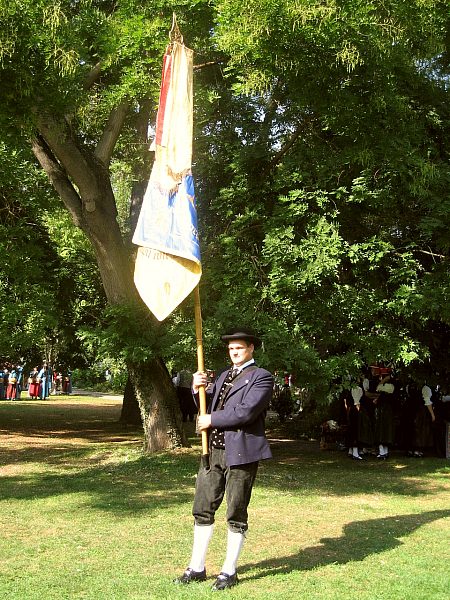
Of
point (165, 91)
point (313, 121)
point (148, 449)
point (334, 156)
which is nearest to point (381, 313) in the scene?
point (334, 156)

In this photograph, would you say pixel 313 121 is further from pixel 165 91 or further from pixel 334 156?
pixel 165 91

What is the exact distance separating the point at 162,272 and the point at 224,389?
1.30 meters

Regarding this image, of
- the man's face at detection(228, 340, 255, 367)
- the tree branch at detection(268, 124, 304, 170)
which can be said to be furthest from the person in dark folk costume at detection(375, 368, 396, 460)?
the man's face at detection(228, 340, 255, 367)

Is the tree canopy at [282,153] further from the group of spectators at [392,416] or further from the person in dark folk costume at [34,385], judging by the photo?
the person in dark folk costume at [34,385]

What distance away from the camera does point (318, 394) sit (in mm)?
13695

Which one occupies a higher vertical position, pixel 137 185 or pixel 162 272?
pixel 137 185

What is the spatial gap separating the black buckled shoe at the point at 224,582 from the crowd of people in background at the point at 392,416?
9.62m

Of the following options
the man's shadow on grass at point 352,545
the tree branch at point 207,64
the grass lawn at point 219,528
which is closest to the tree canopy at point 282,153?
the tree branch at point 207,64

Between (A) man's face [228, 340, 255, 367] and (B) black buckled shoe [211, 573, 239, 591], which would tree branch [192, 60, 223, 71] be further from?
(B) black buckled shoe [211, 573, 239, 591]

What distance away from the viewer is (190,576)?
6.38 metres

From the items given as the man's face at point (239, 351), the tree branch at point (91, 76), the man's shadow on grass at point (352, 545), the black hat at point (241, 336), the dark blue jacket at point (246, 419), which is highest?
the tree branch at point (91, 76)

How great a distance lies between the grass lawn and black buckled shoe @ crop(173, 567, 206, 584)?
111 millimetres

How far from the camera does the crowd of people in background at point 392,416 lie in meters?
16.1

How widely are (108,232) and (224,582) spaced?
9.77m
